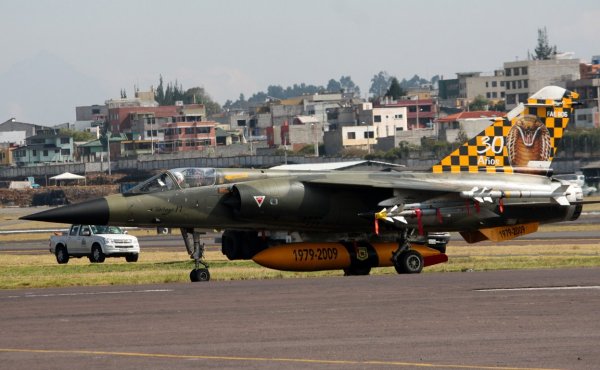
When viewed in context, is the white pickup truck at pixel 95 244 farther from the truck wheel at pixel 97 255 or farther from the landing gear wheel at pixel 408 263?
the landing gear wheel at pixel 408 263

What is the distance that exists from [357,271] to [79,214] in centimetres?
678

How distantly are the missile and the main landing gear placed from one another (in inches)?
10.5

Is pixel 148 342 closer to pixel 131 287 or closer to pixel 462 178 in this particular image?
pixel 131 287

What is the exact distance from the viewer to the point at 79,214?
29.4m

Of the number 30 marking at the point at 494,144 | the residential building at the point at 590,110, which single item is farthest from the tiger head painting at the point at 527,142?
the residential building at the point at 590,110

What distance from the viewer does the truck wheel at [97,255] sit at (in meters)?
48.5

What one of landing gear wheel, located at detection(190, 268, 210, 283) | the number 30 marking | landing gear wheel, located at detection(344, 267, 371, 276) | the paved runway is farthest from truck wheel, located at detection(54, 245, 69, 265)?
the paved runway

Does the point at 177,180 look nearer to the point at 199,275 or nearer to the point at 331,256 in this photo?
the point at 199,275

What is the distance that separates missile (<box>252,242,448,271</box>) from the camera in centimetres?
2986

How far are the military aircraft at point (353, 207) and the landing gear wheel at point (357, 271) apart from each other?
4 cm

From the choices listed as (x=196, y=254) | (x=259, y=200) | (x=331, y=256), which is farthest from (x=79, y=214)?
(x=331, y=256)

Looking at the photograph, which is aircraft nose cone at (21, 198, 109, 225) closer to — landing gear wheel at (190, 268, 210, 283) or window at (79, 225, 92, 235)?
landing gear wheel at (190, 268, 210, 283)

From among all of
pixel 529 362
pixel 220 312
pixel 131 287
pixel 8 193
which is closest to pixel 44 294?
pixel 131 287

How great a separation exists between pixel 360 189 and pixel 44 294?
9167 mm
